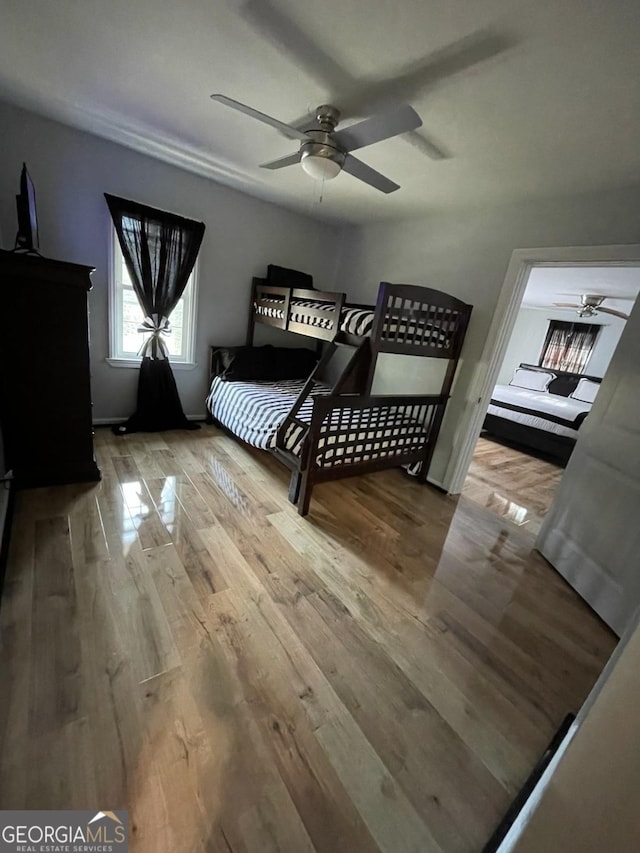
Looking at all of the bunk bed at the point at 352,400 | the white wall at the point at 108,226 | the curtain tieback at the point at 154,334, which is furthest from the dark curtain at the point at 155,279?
the bunk bed at the point at 352,400

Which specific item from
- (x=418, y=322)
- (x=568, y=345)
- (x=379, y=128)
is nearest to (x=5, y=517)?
(x=379, y=128)

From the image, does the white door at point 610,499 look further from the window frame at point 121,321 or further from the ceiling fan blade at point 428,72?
the window frame at point 121,321

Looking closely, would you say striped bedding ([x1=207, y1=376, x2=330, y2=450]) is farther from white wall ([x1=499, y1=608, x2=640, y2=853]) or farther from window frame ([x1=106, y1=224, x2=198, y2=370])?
white wall ([x1=499, y1=608, x2=640, y2=853])

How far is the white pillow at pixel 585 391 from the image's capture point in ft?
18.3

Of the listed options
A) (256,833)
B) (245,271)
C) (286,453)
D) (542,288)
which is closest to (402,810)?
(256,833)

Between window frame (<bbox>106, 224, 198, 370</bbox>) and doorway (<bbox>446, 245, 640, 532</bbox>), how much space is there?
284 cm

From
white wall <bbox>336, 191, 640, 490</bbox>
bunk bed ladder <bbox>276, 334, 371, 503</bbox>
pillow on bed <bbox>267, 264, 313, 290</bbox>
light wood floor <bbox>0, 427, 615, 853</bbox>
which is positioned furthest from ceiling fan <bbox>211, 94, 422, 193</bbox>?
light wood floor <bbox>0, 427, 615, 853</bbox>

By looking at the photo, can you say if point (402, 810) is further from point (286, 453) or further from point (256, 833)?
point (286, 453)

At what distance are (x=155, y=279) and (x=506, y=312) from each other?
3064mm

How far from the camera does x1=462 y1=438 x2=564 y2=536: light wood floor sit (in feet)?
9.78

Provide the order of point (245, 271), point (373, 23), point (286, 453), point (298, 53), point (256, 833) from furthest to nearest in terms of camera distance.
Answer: point (245, 271) < point (286, 453) < point (298, 53) < point (373, 23) < point (256, 833)

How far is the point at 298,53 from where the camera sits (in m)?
1.44

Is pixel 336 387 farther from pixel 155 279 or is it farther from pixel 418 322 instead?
pixel 155 279

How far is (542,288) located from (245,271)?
12.7 ft
